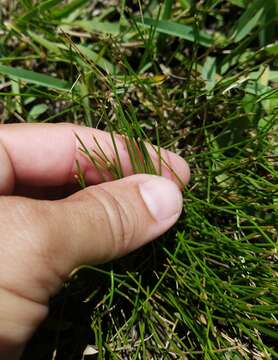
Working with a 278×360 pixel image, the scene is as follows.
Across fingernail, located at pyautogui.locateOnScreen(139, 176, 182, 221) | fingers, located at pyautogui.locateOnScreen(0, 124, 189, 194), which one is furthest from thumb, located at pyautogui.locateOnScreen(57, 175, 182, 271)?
fingers, located at pyautogui.locateOnScreen(0, 124, 189, 194)

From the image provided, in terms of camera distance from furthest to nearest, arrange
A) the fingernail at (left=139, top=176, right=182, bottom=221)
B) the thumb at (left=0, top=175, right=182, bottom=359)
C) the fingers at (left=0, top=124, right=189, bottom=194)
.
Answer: the fingers at (left=0, top=124, right=189, bottom=194) < the fingernail at (left=139, top=176, right=182, bottom=221) < the thumb at (left=0, top=175, right=182, bottom=359)

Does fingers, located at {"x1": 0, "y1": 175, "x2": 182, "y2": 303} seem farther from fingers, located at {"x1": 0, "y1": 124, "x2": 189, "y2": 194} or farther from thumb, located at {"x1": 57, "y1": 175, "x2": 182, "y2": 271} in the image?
fingers, located at {"x1": 0, "y1": 124, "x2": 189, "y2": 194}

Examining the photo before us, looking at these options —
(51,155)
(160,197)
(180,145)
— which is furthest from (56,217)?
(180,145)

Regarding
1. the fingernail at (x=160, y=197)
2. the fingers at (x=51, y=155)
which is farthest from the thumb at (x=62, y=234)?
the fingers at (x=51, y=155)

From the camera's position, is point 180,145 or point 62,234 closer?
point 62,234

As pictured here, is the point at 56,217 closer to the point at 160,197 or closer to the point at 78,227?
the point at 78,227

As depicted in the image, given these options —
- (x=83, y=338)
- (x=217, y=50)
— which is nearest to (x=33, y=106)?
(x=217, y=50)

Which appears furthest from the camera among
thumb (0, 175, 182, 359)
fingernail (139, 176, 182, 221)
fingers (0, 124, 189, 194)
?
fingers (0, 124, 189, 194)
